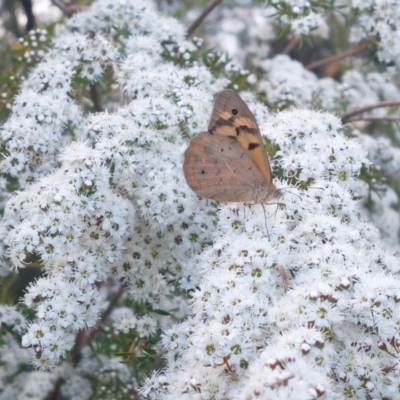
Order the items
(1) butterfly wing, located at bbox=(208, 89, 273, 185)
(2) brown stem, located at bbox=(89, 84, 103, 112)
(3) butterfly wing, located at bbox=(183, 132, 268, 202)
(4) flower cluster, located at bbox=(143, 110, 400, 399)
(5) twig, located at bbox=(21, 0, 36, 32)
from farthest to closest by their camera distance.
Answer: (5) twig, located at bbox=(21, 0, 36, 32) < (2) brown stem, located at bbox=(89, 84, 103, 112) < (3) butterfly wing, located at bbox=(183, 132, 268, 202) < (1) butterfly wing, located at bbox=(208, 89, 273, 185) < (4) flower cluster, located at bbox=(143, 110, 400, 399)

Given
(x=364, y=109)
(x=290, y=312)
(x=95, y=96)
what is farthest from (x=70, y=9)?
(x=290, y=312)

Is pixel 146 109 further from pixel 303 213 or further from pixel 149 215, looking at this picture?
pixel 303 213

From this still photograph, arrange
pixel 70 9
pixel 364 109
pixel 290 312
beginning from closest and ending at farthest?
pixel 290 312
pixel 364 109
pixel 70 9

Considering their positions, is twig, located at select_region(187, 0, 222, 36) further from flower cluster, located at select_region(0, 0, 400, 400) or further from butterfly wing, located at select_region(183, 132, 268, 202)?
butterfly wing, located at select_region(183, 132, 268, 202)

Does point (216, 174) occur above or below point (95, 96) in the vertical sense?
above

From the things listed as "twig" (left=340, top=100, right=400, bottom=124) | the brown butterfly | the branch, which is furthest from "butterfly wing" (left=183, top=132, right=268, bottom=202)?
the branch

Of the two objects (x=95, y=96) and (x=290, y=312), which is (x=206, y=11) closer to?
(x=95, y=96)

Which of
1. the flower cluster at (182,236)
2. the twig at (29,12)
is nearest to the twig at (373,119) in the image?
the flower cluster at (182,236)
